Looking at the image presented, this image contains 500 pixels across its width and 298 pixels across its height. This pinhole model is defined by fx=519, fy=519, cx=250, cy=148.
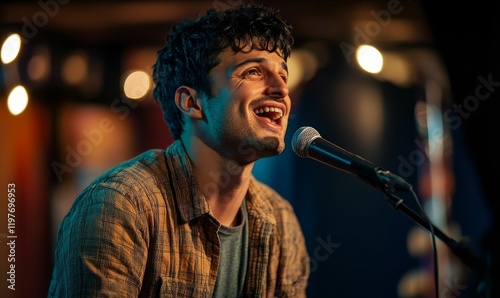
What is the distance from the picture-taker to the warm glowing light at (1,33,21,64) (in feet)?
12.5

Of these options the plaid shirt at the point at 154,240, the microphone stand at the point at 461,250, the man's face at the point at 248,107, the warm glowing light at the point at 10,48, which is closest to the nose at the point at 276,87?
the man's face at the point at 248,107

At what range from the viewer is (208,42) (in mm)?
2299

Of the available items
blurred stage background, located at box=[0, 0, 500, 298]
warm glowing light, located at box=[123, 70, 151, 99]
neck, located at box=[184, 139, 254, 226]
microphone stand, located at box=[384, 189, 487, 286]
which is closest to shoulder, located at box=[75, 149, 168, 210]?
neck, located at box=[184, 139, 254, 226]

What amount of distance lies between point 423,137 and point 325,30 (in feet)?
4.04

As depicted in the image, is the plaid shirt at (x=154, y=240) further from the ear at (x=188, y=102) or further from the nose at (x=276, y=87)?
the nose at (x=276, y=87)

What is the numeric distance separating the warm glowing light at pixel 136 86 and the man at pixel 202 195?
208 centimetres

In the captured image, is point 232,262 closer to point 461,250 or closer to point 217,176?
point 217,176

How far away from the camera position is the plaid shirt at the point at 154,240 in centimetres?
182

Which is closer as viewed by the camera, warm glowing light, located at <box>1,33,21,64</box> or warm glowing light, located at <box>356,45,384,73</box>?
warm glowing light, located at <box>1,33,21,64</box>

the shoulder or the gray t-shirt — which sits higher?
the shoulder

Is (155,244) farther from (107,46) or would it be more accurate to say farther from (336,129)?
(107,46)

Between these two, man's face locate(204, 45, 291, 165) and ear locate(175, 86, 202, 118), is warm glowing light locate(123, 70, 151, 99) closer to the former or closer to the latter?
ear locate(175, 86, 202, 118)

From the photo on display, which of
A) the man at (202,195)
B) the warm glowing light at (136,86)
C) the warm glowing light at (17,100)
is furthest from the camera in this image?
the warm glowing light at (136,86)

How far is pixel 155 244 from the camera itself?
79.0 inches
